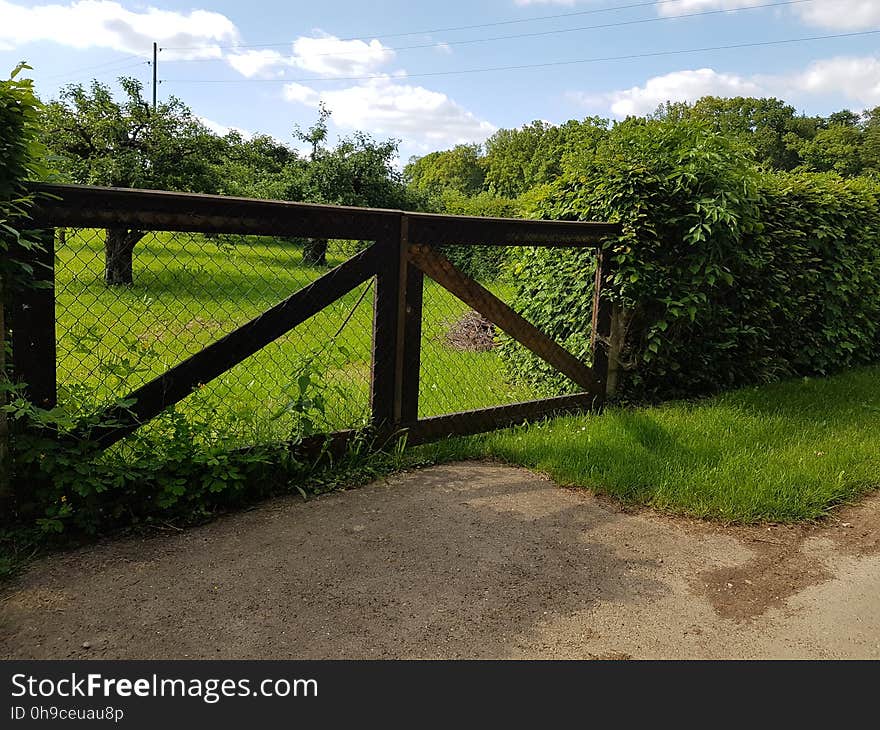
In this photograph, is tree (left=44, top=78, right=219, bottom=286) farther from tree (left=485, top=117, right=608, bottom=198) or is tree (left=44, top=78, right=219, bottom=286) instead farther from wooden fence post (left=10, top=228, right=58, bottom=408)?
tree (left=485, top=117, right=608, bottom=198)

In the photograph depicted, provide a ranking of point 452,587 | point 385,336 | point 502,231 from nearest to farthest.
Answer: point 452,587 → point 385,336 → point 502,231

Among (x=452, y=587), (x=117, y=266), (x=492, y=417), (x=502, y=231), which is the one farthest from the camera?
(x=117, y=266)

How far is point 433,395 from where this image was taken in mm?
5695

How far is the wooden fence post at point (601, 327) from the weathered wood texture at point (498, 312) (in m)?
0.11

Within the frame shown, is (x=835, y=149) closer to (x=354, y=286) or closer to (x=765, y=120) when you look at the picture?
(x=765, y=120)

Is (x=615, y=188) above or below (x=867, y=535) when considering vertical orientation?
above

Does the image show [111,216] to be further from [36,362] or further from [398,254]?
[398,254]

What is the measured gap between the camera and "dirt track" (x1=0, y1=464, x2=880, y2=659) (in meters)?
2.55

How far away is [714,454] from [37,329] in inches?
157

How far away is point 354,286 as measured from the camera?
4008 mm

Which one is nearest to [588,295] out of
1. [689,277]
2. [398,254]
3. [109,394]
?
[689,277]

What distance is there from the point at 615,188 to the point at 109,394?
4.04 meters

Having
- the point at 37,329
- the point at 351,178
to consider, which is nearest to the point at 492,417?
the point at 37,329

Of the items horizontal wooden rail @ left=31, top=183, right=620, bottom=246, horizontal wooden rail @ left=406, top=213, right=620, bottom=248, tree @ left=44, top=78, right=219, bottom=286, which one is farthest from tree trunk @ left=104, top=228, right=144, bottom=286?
tree @ left=44, top=78, right=219, bottom=286
